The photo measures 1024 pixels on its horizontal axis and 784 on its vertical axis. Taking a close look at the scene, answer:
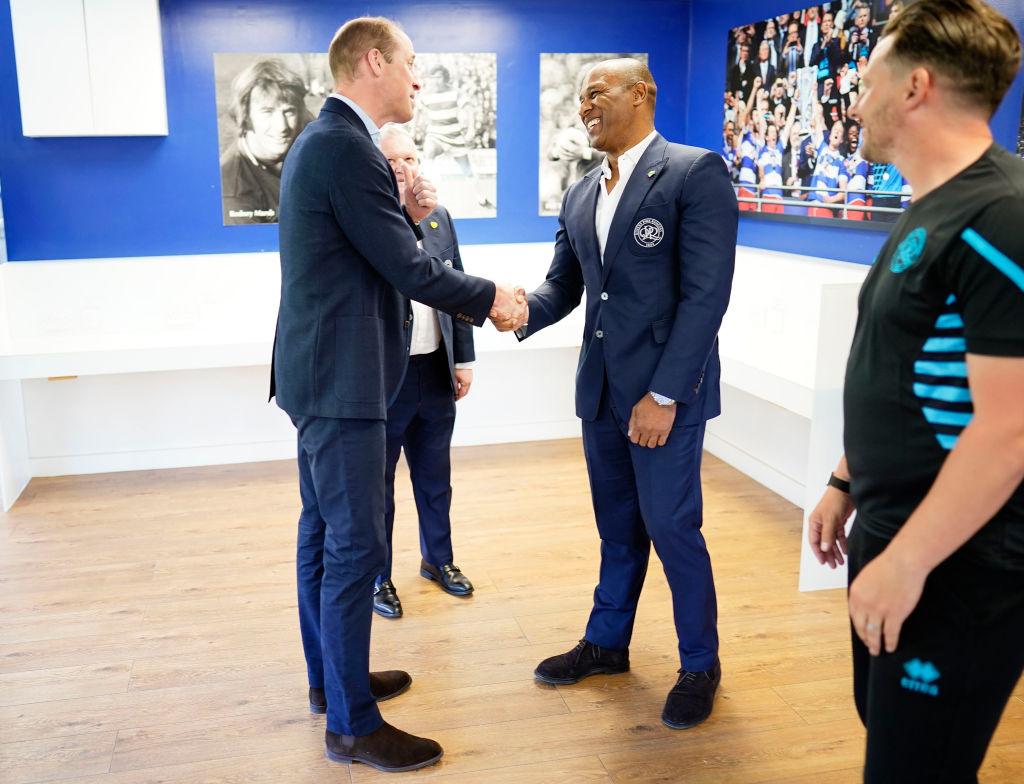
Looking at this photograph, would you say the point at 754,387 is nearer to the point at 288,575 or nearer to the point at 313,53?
the point at 288,575

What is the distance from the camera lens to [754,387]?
3.73 meters

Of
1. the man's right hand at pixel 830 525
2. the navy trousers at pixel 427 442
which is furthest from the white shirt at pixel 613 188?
the man's right hand at pixel 830 525

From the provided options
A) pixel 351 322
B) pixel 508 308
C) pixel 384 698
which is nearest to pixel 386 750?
pixel 384 698

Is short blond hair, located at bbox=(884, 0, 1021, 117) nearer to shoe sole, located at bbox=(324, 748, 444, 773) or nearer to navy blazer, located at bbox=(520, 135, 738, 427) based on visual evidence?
navy blazer, located at bbox=(520, 135, 738, 427)

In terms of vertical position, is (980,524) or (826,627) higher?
(980,524)

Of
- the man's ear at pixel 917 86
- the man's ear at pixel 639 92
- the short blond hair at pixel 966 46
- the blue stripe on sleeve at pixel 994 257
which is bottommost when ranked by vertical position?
the blue stripe on sleeve at pixel 994 257

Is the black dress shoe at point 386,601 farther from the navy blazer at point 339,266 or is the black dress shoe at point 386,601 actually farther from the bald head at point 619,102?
the bald head at point 619,102

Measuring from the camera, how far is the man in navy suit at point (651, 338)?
2.35 m

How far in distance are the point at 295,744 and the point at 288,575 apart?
1.16 meters

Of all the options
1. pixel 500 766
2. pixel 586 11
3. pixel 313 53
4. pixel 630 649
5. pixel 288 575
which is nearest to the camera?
pixel 500 766

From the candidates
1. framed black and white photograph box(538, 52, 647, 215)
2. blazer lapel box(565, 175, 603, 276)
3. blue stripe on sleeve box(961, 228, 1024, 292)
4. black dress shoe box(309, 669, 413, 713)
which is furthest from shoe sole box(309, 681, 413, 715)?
framed black and white photograph box(538, 52, 647, 215)

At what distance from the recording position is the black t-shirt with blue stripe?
1141 mm

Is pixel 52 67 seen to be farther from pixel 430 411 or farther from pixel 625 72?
pixel 625 72

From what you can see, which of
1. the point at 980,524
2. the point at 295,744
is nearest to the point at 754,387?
the point at 295,744
